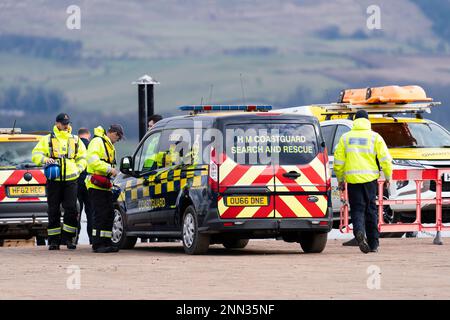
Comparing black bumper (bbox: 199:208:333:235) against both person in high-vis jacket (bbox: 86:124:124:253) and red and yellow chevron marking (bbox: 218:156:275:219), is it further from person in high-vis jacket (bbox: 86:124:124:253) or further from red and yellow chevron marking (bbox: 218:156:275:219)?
person in high-vis jacket (bbox: 86:124:124:253)

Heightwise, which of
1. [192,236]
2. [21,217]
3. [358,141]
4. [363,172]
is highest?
[358,141]

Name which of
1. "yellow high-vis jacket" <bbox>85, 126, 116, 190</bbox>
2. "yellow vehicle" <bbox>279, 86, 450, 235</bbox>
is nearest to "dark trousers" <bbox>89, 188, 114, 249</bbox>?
"yellow high-vis jacket" <bbox>85, 126, 116, 190</bbox>

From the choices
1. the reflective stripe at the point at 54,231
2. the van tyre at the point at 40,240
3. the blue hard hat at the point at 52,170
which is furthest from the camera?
the van tyre at the point at 40,240

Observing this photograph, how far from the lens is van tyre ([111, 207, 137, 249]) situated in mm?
20453

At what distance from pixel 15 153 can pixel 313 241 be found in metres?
6.07

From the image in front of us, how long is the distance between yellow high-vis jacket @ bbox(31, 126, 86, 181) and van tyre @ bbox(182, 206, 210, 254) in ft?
7.88

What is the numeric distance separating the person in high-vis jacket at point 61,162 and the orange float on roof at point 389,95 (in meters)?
5.38

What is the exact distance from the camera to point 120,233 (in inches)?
810

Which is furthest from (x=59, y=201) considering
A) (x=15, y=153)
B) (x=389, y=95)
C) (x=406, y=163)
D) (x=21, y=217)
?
(x=389, y=95)

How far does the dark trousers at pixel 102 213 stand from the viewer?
1964cm

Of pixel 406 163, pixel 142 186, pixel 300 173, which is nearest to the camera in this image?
pixel 300 173

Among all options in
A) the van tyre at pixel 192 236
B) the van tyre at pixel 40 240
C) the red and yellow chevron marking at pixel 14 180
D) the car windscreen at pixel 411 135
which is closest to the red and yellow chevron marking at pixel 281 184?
the van tyre at pixel 192 236

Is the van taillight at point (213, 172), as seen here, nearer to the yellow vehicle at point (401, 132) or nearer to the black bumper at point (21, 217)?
the yellow vehicle at point (401, 132)

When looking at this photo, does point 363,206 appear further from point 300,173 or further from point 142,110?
point 142,110
